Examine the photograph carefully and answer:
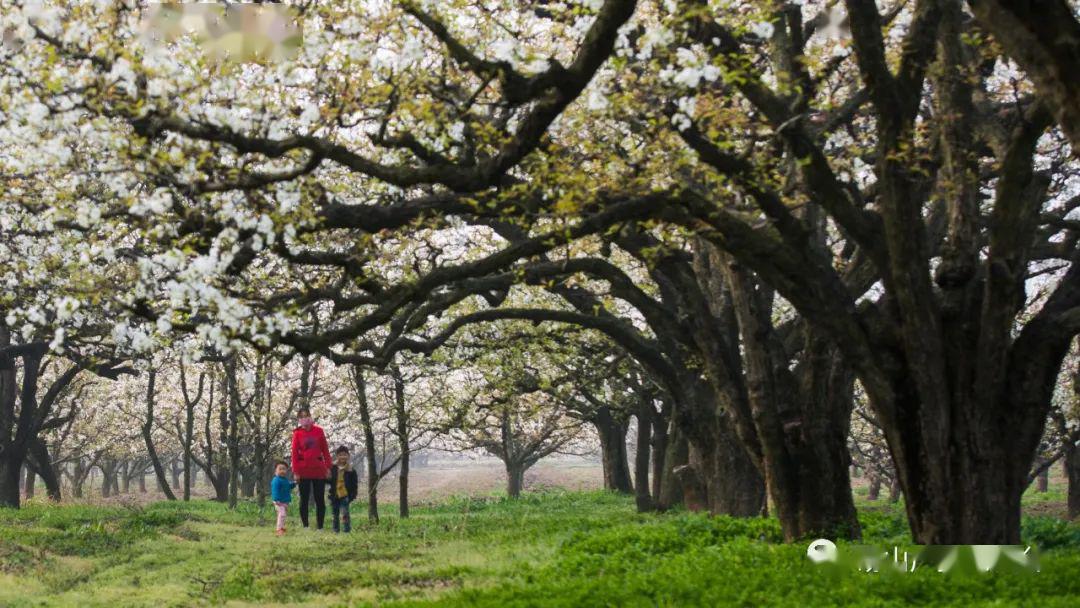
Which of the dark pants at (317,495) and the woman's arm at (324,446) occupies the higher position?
the woman's arm at (324,446)

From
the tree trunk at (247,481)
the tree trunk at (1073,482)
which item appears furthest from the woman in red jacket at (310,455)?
the tree trunk at (247,481)

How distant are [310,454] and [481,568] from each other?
8883 mm

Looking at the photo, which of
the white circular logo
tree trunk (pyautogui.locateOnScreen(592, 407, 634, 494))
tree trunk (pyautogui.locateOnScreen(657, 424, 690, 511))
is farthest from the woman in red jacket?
tree trunk (pyautogui.locateOnScreen(592, 407, 634, 494))

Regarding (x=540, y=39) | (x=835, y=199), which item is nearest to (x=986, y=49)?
(x=835, y=199)

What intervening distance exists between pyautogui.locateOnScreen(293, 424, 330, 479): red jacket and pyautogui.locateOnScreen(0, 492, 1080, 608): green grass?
123cm

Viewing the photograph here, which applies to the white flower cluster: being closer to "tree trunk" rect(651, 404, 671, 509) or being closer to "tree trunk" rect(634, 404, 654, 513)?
"tree trunk" rect(651, 404, 671, 509)

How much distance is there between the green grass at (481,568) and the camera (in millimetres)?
8930

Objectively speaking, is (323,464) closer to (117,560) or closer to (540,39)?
(117,560)

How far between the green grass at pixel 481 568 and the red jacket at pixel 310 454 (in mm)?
1230

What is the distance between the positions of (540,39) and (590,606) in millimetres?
9463

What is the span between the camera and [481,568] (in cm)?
1248

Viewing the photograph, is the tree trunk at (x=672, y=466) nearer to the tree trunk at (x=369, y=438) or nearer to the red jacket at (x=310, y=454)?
the tree trunk at (x=369, y=438)

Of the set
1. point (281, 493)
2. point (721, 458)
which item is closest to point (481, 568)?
point (721, 458)

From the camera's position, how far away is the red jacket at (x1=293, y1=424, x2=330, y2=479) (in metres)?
20.4
